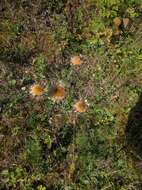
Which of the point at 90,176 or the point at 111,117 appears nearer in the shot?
the point at 90,176

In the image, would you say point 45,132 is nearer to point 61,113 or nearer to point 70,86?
point 61,113

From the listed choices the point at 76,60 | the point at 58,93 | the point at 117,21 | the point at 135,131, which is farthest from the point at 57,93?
the point at 117,21

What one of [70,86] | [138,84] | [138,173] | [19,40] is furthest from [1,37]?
[138,173]

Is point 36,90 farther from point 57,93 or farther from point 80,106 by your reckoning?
point 80,106

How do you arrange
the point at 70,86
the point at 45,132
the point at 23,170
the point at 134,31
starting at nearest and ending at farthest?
the point at 23,170
the point at 45,132
the point at 70,86
the point at 134,31

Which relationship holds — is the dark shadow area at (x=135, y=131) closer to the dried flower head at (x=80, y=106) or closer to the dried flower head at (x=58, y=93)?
the dried flower head at (x=80, y=106)

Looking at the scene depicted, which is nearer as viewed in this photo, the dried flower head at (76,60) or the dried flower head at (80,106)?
the dried flower head at (80,106)

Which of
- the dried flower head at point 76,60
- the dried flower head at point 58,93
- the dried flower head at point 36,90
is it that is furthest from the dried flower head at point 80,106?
the dried flower head at point 76,60
